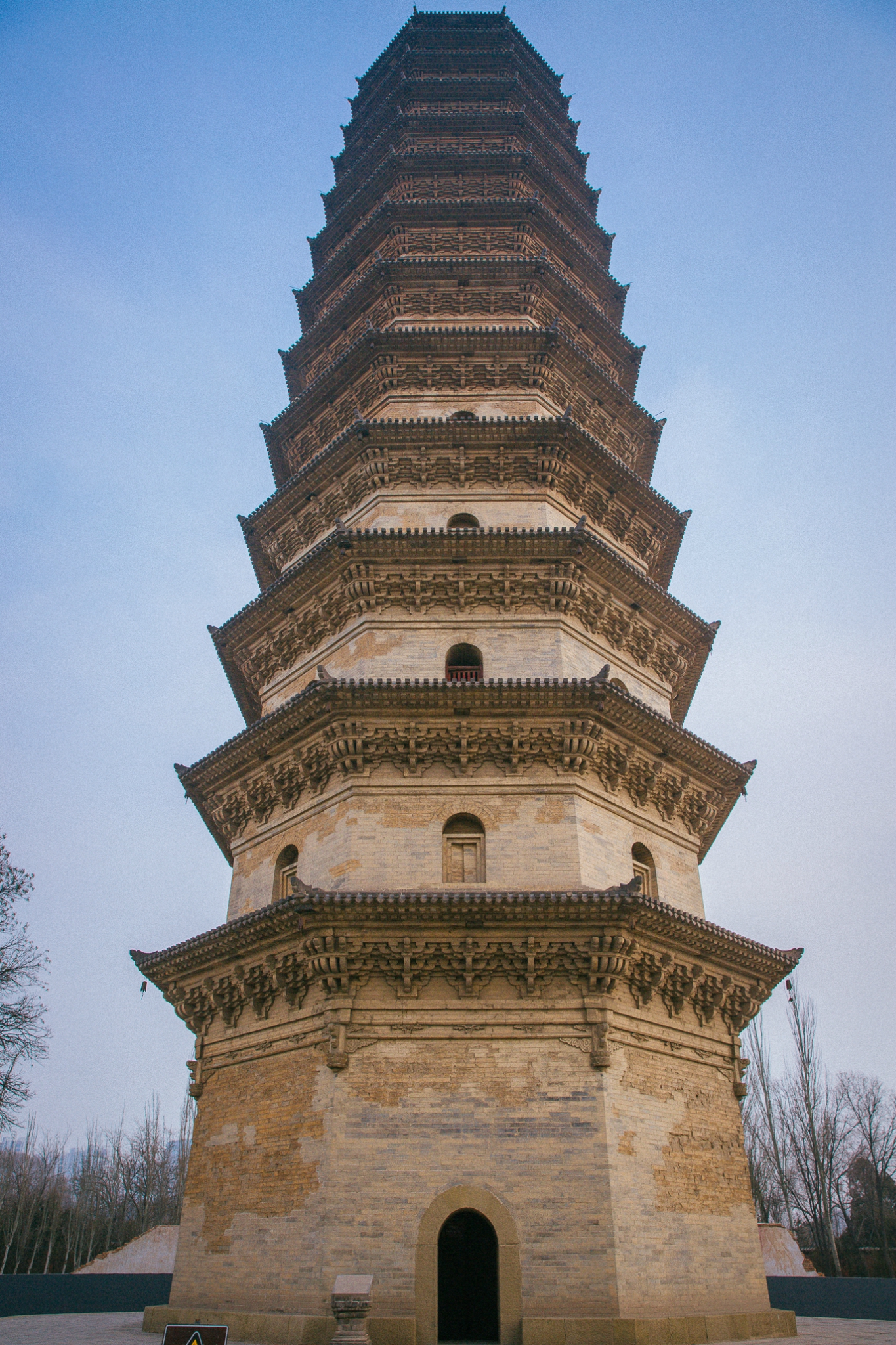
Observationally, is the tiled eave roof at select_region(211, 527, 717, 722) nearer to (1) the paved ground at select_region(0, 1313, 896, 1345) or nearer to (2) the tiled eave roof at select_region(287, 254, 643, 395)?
(2) the tiled eave roof at select_region(287, 254, 643, 395)

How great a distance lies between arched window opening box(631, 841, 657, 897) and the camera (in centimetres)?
1350

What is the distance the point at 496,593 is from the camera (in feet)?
47.5

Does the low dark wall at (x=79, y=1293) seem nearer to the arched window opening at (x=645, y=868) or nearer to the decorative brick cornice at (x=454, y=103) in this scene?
the arched window opening at (x=645, y=868)

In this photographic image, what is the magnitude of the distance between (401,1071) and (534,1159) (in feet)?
5.96

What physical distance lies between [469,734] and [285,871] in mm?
3569

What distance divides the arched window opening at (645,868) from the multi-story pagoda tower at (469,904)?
91 mm

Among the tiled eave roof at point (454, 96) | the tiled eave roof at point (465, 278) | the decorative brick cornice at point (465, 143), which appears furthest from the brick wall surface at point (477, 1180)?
the tiled eave roof at point (454, 96)

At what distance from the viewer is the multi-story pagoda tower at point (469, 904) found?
10.4 m

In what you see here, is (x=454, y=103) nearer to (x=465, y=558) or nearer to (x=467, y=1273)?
(x=465, y=558)

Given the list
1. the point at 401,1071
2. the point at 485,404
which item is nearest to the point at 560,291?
the point at 485,404

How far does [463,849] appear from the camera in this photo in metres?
12.5

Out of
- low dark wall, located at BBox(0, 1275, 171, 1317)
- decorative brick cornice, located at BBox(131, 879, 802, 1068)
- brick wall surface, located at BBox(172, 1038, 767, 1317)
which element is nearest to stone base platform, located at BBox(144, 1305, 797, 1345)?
brick wall surface, located at BBox(172, 1038, 767, 1317)

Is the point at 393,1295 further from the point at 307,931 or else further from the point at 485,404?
the point at 485,404

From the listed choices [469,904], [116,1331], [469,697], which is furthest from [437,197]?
[116,1331]
